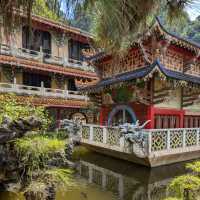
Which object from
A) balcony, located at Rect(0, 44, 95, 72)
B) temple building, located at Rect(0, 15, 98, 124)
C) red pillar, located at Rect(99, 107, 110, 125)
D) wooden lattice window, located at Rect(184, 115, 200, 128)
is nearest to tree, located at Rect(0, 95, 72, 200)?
red pillar, located at Rect(99, 107, 110, 125)

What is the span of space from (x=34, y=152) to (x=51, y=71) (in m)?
14.2

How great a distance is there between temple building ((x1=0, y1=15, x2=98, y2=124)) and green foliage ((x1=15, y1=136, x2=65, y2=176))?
9467 mm

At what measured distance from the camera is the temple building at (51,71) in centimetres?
1686

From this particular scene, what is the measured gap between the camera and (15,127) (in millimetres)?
5371

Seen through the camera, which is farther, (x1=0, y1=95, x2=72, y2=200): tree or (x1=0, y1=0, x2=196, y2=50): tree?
(x1=0, y1=95, x2=72, y2=200): tree

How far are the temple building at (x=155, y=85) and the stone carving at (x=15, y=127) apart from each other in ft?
18.0

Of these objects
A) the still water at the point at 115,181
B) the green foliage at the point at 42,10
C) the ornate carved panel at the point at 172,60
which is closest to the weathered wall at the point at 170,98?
the ornate carved panel at the point at 172,60

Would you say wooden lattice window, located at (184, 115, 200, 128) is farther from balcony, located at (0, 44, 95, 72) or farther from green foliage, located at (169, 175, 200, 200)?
green foliage, located at (169, 175, 200, 200)

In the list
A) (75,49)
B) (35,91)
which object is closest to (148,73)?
(35,91)

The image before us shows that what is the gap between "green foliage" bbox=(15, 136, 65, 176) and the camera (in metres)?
5.42

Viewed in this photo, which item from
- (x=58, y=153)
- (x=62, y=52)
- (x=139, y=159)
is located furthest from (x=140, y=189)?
(x=62, y=52)

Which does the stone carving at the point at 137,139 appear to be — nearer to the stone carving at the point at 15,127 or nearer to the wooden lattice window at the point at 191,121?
the wooden lattice window at the point at 191,121

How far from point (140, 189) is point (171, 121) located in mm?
5348

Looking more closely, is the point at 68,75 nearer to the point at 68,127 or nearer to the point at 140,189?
the point at 68,127
